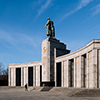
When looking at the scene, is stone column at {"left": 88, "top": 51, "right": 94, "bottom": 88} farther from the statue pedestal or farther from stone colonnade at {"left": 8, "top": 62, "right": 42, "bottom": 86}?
stone colonnade at {"left": 8, "top": 62, "right": 42, "bottom": 86}

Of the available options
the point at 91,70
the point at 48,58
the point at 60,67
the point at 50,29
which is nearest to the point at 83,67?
the point at 91,70

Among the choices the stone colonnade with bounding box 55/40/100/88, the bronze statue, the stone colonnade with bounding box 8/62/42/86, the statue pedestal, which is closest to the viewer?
the stone colonnade with bounding box 55/40/100/88

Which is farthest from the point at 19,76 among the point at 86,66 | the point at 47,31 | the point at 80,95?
the point at 80,95

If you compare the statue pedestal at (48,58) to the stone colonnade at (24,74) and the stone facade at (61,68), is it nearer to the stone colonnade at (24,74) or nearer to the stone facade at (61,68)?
the stone facade at (61,68)

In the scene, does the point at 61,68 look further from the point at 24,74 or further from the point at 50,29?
the point at 24,74

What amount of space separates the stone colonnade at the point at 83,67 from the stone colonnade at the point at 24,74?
979cm

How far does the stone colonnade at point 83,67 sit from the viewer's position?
29.4 meters

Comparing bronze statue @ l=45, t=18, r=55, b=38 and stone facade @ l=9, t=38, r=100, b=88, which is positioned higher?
bronze statue @ l=45, t=18, r=55, b=38

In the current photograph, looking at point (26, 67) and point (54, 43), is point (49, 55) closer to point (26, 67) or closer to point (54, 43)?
point (54, 43)

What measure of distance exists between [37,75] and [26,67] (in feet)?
19.1

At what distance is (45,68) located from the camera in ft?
153

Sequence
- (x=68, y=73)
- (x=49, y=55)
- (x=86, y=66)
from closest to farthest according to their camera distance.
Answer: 1. (x=86, y=66)
2. (x=68, y=73)
3. (x=49, y=55)

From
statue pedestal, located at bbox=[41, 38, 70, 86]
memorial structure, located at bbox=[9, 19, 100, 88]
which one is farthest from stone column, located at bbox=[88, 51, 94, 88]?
statue pedestal, located at bbox=[41, 38, 70, 86]

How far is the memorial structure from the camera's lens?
98.0 ft
